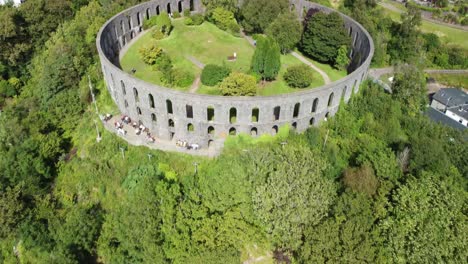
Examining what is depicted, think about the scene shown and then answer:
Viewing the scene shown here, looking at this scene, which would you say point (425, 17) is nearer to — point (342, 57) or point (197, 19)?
point (342, 57)

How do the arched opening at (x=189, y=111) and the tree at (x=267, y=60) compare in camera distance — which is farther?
the tree at (x=267, y=60)

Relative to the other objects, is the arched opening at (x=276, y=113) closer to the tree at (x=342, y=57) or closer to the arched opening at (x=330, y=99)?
the arched opening at (x=330, y=99)

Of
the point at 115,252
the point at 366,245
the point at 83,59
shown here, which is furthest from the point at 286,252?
the point at 83,59

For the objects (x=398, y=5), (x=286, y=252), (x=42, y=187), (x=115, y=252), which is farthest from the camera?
(x=398, y=5)

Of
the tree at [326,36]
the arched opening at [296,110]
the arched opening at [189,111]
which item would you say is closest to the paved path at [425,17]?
the tree at [326,36]

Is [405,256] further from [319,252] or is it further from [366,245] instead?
[319,252]

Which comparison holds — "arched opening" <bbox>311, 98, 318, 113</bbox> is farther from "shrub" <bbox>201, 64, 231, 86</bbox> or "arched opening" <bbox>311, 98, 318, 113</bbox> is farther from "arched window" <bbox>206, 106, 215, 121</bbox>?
"shrub" <bbox>201, 64, 231, 86</bbox>
